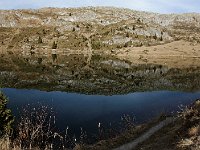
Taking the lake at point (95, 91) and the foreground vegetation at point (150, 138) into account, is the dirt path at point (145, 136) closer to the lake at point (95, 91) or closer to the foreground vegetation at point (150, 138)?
the foreground vegetation at point (150, 138)

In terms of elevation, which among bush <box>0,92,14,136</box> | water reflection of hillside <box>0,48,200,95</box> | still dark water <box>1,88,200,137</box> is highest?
bush <box>0,92,14,136</box>

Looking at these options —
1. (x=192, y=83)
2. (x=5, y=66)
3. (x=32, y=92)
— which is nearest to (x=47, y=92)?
(x=32, y=92)

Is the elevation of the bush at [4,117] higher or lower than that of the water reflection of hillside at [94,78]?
higher

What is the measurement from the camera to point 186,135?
2400 cm

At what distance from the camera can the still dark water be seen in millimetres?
51844

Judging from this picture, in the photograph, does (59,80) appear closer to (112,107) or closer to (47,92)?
(47,92)

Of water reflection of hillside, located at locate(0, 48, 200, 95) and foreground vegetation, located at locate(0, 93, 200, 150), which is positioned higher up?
foreground vegetation, located at locate(0, 93, 200, 150)

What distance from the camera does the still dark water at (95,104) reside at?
5184 cm

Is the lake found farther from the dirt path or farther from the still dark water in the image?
the dirt path

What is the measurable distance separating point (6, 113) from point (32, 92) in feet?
125

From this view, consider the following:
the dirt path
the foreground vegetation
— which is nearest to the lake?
the foreground vegetation

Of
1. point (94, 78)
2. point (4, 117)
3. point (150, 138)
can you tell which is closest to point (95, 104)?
point (4, 117)

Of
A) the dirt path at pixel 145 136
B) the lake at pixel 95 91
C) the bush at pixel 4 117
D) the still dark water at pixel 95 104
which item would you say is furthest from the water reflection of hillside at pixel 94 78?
the dirt path at pixel 145 136

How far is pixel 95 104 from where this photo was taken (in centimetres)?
6594
